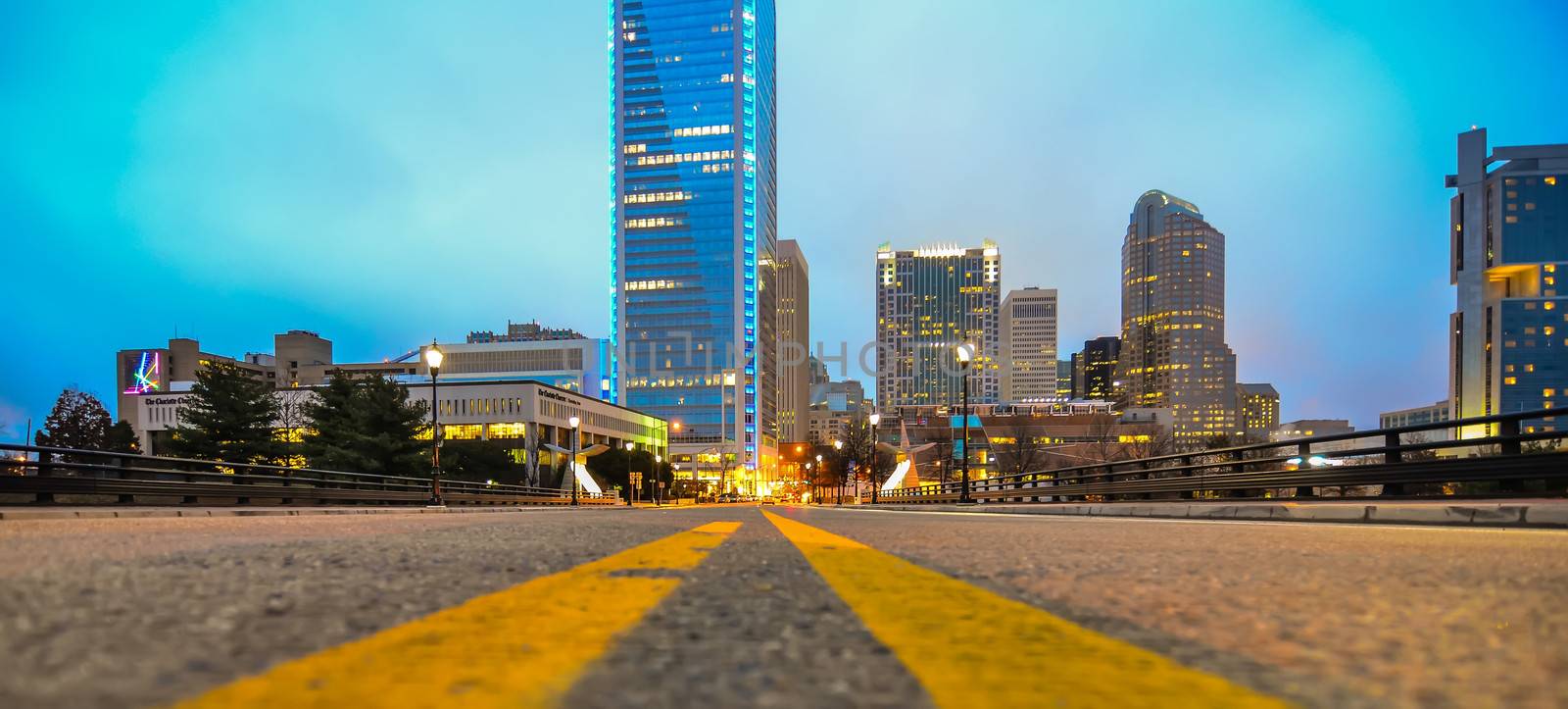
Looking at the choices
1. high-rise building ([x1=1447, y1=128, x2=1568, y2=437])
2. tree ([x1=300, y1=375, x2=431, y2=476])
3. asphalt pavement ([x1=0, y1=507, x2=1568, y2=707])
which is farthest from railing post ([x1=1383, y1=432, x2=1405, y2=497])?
high-rise building ([x1=1447, y1=128, x2=1568, y2=437])

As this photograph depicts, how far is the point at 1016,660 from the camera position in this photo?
122cm

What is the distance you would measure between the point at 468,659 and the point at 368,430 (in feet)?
166

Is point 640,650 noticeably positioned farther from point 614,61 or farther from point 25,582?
point 614,61

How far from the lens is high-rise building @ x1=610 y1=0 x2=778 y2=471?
154750mm

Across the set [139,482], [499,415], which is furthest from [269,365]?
[139,482]

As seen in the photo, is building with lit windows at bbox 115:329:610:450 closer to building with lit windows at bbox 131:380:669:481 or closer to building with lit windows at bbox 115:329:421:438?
building with lit windows at bbox 115:329:421:438

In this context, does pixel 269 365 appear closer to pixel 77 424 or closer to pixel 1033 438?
pixel 77 424

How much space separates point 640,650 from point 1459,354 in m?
112

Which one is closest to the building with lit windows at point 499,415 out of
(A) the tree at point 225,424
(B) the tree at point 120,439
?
(B) the tree at point 120,439

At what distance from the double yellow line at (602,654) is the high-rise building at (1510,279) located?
325 feet

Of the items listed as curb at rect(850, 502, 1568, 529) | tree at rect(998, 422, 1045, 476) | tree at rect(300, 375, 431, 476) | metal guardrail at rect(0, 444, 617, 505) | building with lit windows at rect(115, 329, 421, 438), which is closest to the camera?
curb at rect(850, 502, 1568, 529)

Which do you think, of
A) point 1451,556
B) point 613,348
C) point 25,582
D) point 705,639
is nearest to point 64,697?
point 705,639

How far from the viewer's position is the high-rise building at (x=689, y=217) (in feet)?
508

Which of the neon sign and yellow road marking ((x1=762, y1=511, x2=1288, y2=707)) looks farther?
the neon sign
